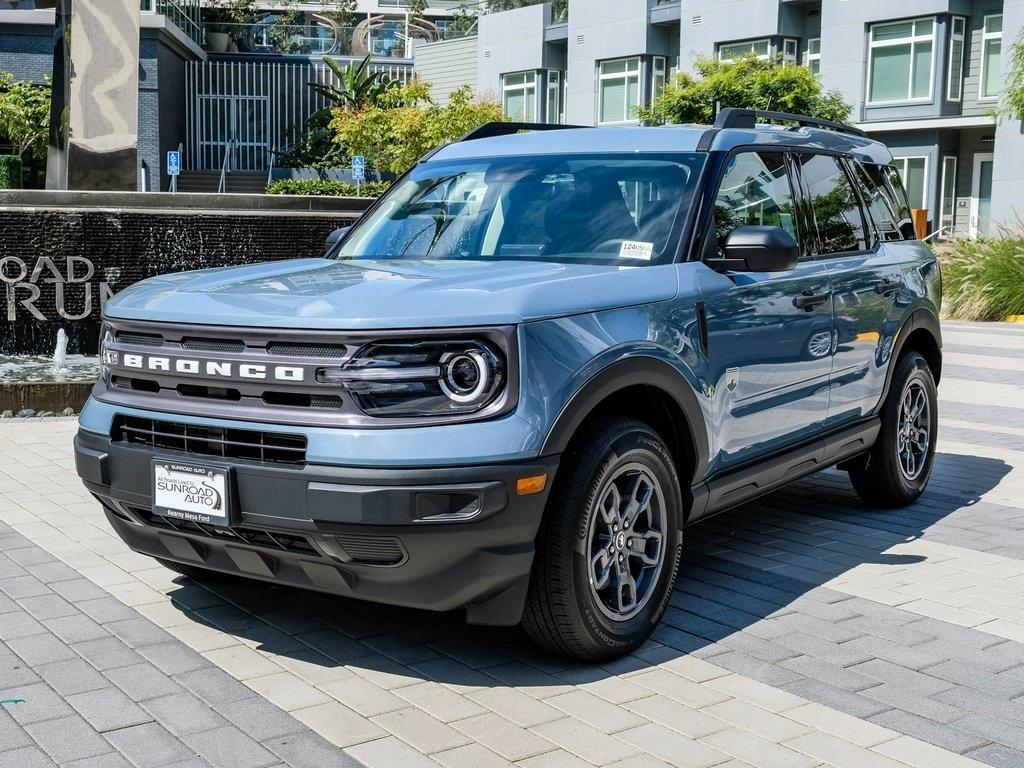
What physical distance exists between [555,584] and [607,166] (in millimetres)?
1966

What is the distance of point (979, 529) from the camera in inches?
262

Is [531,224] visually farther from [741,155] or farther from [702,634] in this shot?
[702,634]

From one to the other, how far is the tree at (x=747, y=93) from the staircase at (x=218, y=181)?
16.8 metres

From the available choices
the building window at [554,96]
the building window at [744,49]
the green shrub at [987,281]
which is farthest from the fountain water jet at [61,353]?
the building window at [554,96]

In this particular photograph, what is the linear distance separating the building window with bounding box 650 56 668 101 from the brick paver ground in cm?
3993

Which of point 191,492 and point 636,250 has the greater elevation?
point 636,250

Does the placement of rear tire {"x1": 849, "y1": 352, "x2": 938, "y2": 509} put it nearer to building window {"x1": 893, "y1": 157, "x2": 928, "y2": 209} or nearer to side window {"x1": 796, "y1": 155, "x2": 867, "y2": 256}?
side window {"x1": 796, "y1": 155, "x2": 867, "y2": 256}

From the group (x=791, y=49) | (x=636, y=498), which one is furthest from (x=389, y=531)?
(x=791, y=49)

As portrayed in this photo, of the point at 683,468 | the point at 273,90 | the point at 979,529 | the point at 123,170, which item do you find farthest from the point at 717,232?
the point at 273,90

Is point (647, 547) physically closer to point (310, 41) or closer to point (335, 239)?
point (335, 239)

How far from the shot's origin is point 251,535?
163 inches

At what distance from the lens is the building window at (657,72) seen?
44719mm

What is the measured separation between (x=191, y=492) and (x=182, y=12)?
4605cm

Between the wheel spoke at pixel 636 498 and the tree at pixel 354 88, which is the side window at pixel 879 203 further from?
the tree at pixel 354 88
